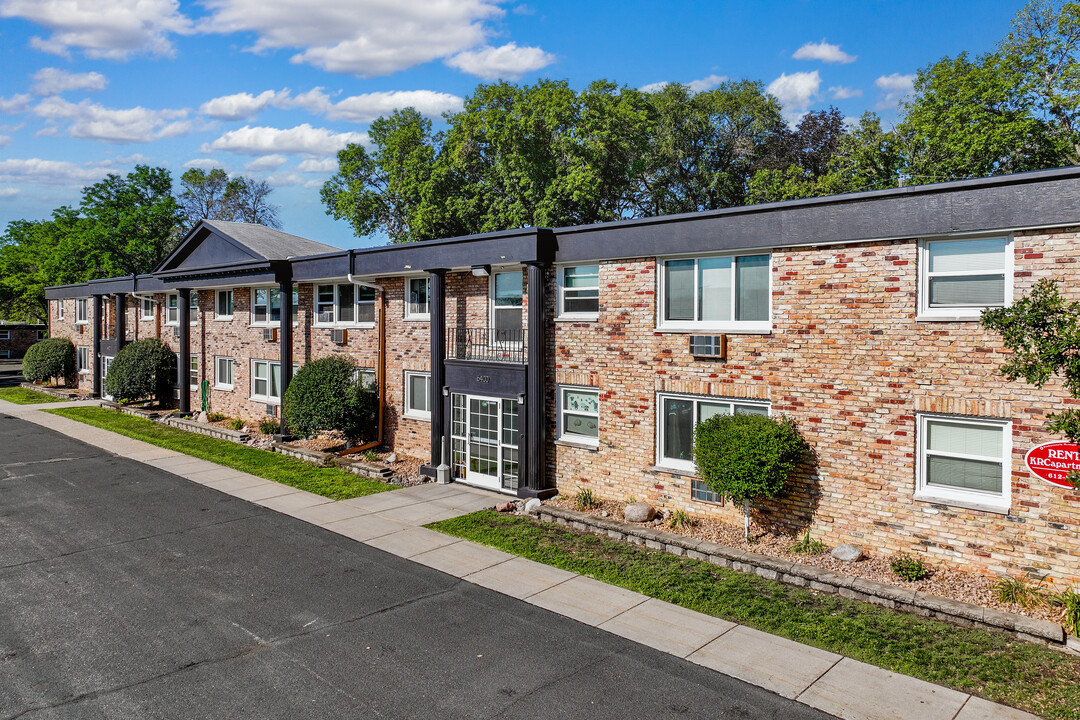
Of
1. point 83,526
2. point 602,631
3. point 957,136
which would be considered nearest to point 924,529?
point 602,631

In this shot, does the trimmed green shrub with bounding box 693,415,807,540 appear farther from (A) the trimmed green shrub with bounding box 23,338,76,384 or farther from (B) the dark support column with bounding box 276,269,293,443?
(A) the trimmed green shrub with bounding box 23,338,76,384

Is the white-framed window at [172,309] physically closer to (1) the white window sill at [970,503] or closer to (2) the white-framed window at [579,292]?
(2) the white-framed window at [579,292]

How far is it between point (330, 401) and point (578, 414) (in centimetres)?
759

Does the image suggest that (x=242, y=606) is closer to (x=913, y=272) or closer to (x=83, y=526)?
(x=83, y=526)

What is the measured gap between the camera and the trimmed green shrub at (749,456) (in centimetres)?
1064

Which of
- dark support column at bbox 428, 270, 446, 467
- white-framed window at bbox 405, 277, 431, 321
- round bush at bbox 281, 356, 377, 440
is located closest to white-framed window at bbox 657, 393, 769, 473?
dark support column at bbox 428, 270, 446, 467

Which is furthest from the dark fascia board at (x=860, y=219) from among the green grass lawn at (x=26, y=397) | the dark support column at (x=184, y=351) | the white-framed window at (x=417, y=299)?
the green grass lawn at (x=26, y=397)

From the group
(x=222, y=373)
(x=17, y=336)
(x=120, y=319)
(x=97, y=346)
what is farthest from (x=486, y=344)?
(x=17, y=336)

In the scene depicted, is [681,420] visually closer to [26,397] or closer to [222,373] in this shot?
[222,373]

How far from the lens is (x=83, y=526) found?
1262 cm

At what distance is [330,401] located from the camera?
18406mm

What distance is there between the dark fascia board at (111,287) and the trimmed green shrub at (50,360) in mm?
2587

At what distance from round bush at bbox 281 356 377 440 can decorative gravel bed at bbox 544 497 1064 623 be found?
8527 millimetres

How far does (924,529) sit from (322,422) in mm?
14061
